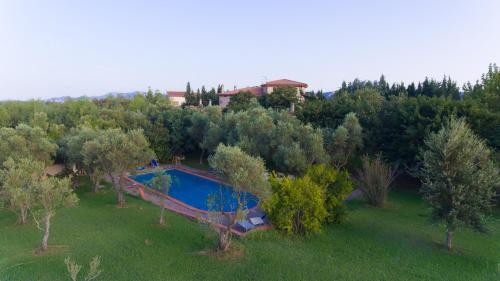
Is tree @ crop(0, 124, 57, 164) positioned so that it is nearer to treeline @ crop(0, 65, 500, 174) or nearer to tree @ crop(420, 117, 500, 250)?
treeline @ crop(0, 65, 500, 174)

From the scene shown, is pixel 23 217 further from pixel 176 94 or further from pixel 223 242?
pixel 176 94

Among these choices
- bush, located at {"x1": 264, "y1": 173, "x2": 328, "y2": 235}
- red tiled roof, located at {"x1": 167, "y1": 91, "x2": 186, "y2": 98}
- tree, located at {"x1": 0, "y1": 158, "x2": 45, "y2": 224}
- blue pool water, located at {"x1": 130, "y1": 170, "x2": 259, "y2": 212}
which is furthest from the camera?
red tiled roof, located at {"x1": 167, "y1": 91, "x2": 186, "y2": 98}

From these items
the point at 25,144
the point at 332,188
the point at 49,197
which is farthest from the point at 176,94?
the point at 49,197

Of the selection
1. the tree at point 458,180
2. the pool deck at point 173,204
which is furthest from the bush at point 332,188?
the tree at point 458,180


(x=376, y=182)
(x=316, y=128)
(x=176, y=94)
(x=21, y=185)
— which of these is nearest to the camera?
(x=21, y=185)

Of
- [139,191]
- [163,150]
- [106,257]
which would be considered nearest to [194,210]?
[139,191]

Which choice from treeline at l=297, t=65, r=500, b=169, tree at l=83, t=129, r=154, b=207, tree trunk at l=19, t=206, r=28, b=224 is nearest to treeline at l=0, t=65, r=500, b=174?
treeline at l=297, t=65, r=500, b=169
